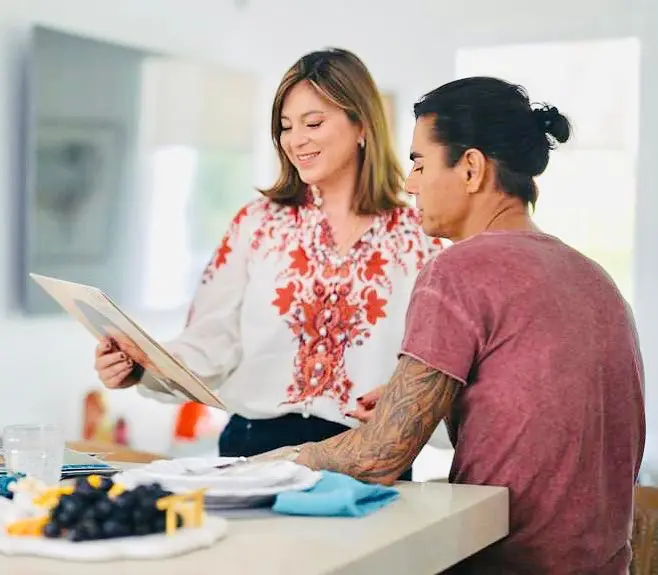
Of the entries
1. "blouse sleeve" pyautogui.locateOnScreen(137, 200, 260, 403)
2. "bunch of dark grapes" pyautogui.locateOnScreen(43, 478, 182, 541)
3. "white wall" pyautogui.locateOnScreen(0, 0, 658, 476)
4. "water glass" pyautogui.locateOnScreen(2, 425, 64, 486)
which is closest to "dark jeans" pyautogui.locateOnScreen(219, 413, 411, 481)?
"blouse sleeve" pyautogui.locateOnScreen(137, 200, 260, 403)

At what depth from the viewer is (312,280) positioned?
7.43 ft

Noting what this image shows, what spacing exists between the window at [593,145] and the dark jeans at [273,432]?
2095mm

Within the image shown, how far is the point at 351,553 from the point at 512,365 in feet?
1.49

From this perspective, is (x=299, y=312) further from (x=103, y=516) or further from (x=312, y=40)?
Answer: (x=312, y=40)

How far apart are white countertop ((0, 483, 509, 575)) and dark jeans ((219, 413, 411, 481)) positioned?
0.57m

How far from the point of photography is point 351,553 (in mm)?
1221

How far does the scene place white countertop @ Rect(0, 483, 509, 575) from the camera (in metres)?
1.14

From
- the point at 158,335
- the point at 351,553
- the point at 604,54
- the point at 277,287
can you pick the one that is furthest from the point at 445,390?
the point at 604,54

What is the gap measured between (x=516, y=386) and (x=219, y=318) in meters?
0.89

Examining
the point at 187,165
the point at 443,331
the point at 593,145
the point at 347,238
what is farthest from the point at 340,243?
the point at 593,145

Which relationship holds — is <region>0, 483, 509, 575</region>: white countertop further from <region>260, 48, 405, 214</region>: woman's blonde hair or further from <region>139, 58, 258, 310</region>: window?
<region>139, 58, 258, 310</region>: window

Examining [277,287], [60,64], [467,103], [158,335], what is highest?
[60,64]

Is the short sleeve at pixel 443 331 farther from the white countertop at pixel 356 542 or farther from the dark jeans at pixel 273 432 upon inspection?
the dark jeans at pixel 273 432

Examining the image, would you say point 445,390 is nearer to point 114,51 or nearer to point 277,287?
point 277,287
